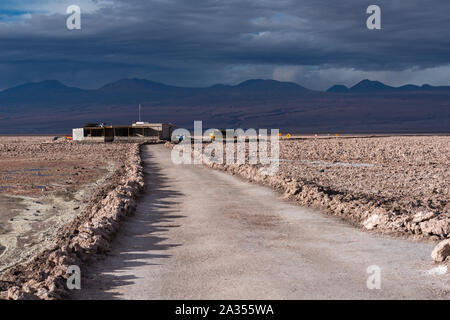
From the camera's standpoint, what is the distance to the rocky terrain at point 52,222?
6.98 m

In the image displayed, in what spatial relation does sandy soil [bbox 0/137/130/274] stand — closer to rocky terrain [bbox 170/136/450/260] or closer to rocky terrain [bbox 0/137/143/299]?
rocky terrain [bbox 0/137/143/299]

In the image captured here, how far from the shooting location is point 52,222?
1327cm

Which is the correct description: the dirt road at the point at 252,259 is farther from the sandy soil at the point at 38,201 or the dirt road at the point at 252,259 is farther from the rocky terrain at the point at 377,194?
the sandy soil at the point at 38,201

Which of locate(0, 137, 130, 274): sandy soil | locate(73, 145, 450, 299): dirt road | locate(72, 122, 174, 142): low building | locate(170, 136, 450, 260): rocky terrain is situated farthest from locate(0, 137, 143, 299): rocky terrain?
locate(72, 122, 174, 142): low building

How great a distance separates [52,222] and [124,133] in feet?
152

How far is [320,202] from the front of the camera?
12.0m

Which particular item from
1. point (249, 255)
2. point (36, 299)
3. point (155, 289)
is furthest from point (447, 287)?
point (36, 299)

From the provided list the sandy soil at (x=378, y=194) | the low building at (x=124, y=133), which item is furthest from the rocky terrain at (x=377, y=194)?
the low building at (x=124, y=133)

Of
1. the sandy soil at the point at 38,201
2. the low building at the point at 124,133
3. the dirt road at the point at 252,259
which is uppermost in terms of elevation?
the low building at the point at 124,133

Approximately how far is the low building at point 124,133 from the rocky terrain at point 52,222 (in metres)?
30.9

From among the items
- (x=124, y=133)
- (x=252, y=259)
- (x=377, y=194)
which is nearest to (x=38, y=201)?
(x=377, y=194)

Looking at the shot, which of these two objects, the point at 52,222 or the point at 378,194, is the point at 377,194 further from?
the point at 52,222
